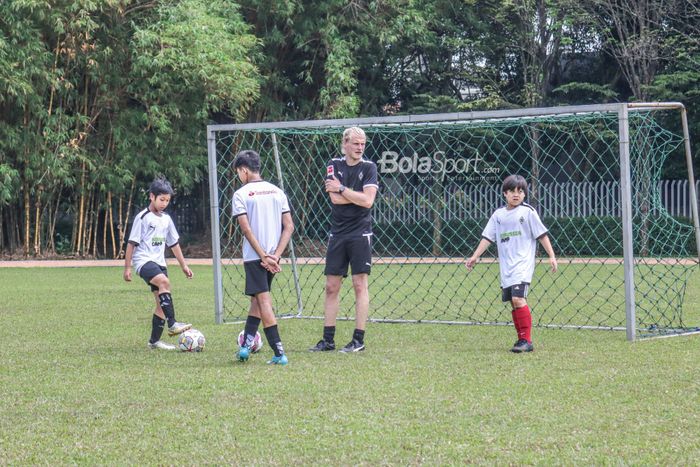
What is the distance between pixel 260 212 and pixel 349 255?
36.4 inches

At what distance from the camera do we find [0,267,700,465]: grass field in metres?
4.62

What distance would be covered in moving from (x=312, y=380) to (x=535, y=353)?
76.8 inches

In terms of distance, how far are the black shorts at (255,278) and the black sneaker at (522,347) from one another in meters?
1.90

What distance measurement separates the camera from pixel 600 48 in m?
27.2

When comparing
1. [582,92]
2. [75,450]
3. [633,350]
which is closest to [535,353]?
[633,350]

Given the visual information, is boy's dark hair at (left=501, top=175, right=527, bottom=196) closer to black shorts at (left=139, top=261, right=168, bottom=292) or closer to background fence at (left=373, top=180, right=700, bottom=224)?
black shorts at (left=139, top=261, right=168, bottom=292)

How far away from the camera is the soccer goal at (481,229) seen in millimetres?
9477

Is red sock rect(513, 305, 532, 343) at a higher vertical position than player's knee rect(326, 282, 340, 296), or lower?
lower

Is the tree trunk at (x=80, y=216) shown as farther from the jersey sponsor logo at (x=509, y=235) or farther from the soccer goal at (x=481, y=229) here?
the jersey sponsor logo at (x=509, y=235)

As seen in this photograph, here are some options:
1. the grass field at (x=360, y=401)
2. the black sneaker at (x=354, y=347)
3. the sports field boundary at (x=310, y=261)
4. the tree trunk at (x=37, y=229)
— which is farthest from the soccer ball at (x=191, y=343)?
the tree trunk at (x=37, y=229)

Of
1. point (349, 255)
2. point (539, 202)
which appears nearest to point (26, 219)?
point (539, 202)

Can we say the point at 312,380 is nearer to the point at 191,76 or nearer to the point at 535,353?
the point at 535,353

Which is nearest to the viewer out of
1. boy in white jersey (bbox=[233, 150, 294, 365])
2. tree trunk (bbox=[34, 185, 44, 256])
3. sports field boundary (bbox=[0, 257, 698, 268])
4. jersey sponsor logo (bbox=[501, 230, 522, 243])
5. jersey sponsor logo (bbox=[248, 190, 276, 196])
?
boy in white jersey (bbox=[233, 150, 294, 365])

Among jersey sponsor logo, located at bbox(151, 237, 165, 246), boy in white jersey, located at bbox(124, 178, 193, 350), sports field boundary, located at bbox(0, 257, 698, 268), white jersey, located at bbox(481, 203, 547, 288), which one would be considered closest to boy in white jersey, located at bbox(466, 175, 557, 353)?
white jersey, located at bbox(481, 203, 547, 288)
